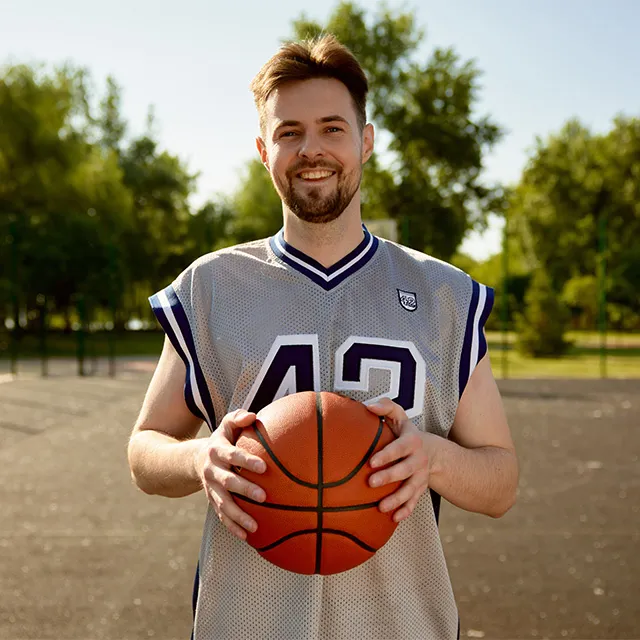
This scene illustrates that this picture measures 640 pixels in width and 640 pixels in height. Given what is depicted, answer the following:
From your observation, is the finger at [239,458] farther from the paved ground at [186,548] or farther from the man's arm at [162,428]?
the paved ground at [186,548]

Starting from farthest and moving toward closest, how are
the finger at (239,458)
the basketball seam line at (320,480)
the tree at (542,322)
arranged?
the tree at (542,322)
the basketball seam line at (320,480)
the finger at (239,458)

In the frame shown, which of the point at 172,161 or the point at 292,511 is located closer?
the point at 292,511

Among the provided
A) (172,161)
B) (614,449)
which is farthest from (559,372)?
(172,161)

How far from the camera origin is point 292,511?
170cm

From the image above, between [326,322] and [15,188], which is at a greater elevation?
[15,188]

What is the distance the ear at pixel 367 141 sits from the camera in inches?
81.6

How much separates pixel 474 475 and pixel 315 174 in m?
0.78

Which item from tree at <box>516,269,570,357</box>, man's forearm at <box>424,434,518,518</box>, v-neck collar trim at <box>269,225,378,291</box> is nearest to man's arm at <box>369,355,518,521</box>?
man's forearm at <box>424,434,518,518</box>

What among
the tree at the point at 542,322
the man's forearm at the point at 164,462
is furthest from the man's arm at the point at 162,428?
the tree at the point at 542,322

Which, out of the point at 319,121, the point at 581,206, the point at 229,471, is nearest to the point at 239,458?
the point at 229,471

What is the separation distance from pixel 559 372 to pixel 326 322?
1987 centimetres

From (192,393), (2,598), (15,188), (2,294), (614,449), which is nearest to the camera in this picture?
(192,393)

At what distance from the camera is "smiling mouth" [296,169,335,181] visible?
1914 millimetres

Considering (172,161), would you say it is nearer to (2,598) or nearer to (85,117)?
(85,117)
